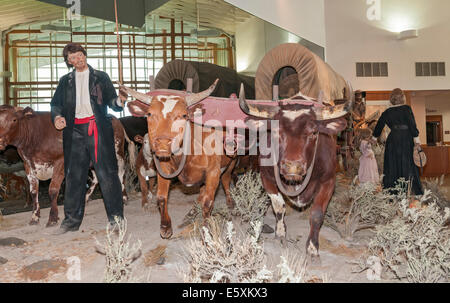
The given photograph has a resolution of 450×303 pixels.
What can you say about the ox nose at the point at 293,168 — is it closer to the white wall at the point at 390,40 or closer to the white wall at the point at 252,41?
the white wall at the point at 252,41

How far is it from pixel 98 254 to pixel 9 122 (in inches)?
102

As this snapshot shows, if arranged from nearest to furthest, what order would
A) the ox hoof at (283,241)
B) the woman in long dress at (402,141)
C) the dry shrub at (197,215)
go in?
1. the ox hoof at (283,241)
2. the dry shrub at (197,215)
3. the woman in long dress at (402,141)

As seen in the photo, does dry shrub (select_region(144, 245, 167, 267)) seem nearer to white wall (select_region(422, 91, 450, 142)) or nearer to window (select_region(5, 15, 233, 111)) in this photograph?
window (select_region(5, 15, 233, 111))

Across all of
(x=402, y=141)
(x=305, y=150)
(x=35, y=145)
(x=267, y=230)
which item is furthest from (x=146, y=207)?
(x=402, y=141)

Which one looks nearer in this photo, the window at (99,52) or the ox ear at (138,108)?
the ox ear at (138,108)

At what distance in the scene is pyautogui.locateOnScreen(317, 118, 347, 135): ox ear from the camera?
3730 mm

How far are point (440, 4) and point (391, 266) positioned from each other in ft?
60.9

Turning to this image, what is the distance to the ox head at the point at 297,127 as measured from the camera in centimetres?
335

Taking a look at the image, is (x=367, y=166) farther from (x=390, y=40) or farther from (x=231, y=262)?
(x=390, y=40)

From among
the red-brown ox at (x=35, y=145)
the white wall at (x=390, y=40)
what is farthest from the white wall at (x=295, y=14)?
the red-brown ox at (x=35, y=145)

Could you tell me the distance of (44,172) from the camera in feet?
17.9

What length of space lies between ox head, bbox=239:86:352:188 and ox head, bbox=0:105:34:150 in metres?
3.52

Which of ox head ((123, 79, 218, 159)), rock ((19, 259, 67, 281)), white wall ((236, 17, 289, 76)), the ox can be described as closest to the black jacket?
ox head ((123, 79, 218, 159))
